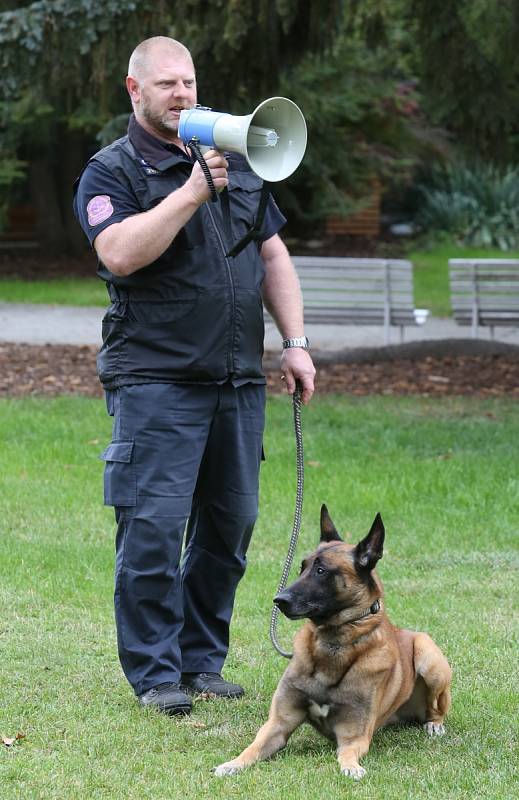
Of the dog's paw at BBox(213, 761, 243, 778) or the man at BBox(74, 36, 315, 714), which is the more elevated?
the man at BBox(74, 36, 315, 714)

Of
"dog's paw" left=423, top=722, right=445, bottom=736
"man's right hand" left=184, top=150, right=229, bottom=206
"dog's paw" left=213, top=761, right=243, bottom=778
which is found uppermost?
"man's right hand" left=184, top=150, right=229, bottom=206

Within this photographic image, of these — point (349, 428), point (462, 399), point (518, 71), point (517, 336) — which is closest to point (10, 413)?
point (349, 428)

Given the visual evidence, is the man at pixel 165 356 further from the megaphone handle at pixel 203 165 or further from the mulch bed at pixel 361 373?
the mulch bed at pixel 361 373

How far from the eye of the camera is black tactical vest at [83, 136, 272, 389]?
4.56m

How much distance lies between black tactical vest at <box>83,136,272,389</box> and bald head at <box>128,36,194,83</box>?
279mm

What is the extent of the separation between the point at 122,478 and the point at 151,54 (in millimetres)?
1490

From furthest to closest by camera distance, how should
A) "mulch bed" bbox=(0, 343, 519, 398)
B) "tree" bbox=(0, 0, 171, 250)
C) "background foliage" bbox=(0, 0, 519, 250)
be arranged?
"mulch bed" bbox=(0, 343, 519, 398)
"background foliage" bbox=(0, 0, 519, 250)
"tree" bbox=(0, 0, 171, 250)

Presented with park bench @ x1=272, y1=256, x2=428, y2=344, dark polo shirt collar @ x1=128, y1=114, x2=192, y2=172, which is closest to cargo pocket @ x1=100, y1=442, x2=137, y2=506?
dark polo shirt collar @ x1=128, y1=114, x2=192, y2=172

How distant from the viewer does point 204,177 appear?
13.7 feet

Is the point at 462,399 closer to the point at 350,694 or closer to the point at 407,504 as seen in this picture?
the point at 407,504

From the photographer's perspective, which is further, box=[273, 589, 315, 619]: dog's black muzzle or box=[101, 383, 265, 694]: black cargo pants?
box=[101, 383, 265, 694]: black cargo pants

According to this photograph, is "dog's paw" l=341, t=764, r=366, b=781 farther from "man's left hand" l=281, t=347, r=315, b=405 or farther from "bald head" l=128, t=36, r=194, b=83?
"bald head" l=128, t=36, r=194, b=83

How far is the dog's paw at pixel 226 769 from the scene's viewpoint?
13.6ft

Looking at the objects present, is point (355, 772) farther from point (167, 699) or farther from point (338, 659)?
point (167, 699)
